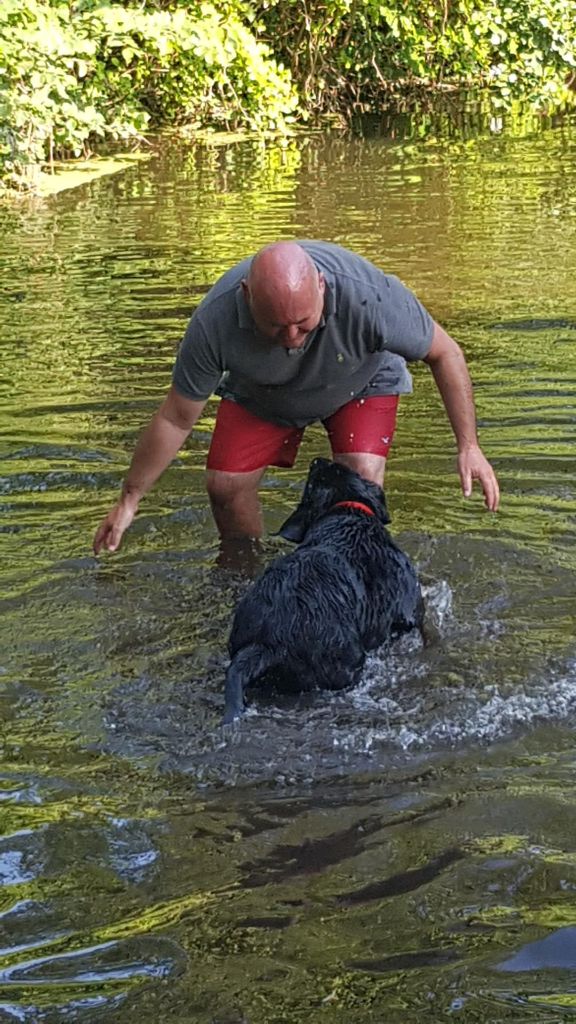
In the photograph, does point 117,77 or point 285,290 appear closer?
point 285,290

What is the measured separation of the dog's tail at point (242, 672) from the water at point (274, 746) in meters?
0.10

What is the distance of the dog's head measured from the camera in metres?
5.39

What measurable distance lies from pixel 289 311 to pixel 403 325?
64 centimetres

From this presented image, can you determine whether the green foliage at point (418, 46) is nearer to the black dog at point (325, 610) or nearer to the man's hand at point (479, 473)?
the man's hand at point (479, 473)

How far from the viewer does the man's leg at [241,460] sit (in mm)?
5855

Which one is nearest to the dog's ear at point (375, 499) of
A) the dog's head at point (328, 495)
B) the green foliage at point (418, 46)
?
the dog's head at point (328, 495)

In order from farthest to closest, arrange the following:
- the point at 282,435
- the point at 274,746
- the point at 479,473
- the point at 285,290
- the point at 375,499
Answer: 1. the point at 282,435
2. the point at 375,499
3. the point at 479,473
4. the point at 285,290
5. the point at 274,746

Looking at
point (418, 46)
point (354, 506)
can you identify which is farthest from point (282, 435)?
point (418, 46)

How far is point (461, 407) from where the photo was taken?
536 cm

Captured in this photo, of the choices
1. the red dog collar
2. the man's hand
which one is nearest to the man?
the man's hand

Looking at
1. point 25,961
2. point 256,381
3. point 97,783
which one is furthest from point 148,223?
point 25,961

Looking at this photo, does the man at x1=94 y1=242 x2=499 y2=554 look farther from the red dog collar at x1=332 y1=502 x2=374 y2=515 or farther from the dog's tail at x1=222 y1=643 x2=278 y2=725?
the dog's tail at x1=222 y1=643 x2=278 y2=725

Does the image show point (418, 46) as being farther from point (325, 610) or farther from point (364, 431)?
point (325, 610)

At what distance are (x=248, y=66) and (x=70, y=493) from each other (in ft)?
46.7
